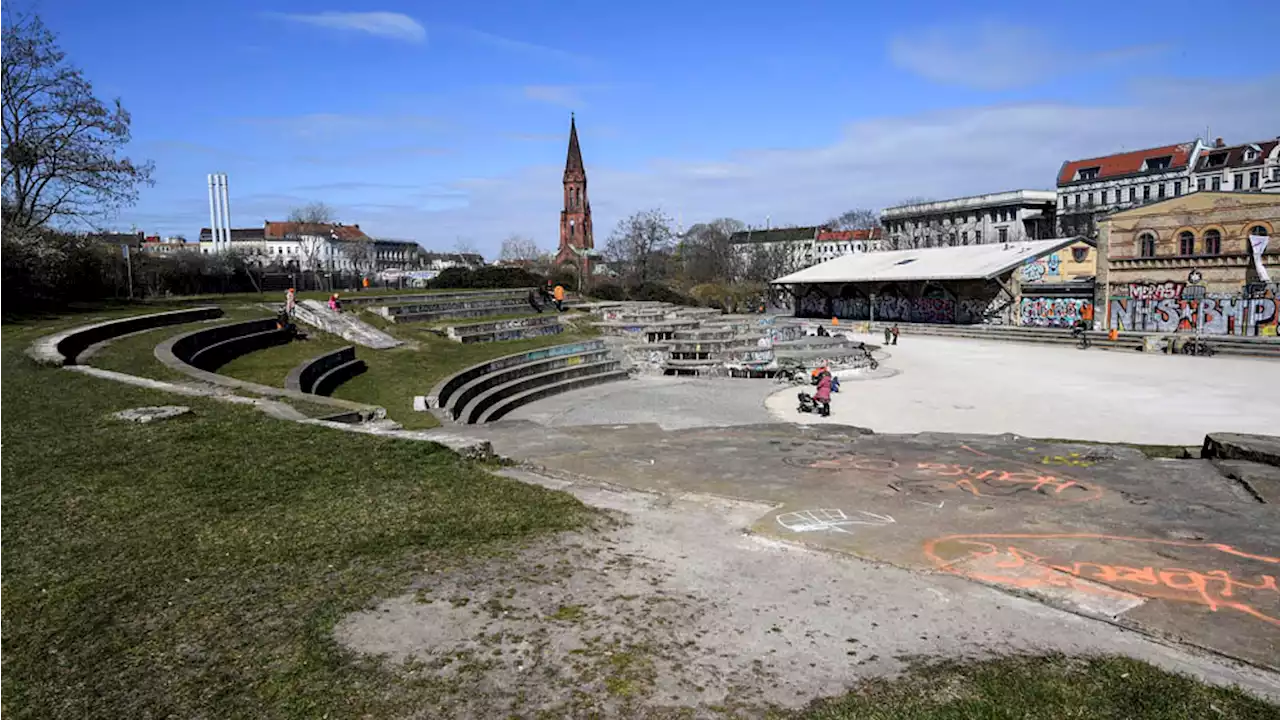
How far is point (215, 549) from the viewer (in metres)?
6.15

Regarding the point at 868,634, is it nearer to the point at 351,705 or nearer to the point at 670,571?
the point at 670,571

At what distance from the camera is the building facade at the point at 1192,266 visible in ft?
112

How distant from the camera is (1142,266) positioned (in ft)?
125

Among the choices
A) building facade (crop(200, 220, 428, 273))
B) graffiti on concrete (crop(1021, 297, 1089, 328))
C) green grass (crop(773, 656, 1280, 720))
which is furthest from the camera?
building facade (crop(200, 220, 428, 273))

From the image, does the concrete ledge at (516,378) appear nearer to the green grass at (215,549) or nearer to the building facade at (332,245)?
the green grass at (215,549)

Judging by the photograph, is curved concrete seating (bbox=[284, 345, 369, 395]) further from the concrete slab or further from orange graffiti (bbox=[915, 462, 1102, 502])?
orange graffiti (bbox=[915, 462, 1102, 502])

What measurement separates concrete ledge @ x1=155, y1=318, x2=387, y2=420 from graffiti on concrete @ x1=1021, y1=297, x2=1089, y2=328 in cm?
4006

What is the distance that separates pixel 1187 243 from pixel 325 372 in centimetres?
4029

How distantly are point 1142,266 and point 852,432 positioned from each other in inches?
1301

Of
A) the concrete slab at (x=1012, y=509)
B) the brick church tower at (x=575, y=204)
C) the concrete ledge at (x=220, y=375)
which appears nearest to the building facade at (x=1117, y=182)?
the brick church tower at (x=575, y=204)

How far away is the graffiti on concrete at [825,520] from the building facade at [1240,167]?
82.2m

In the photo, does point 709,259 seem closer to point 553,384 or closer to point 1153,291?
point 1153,291

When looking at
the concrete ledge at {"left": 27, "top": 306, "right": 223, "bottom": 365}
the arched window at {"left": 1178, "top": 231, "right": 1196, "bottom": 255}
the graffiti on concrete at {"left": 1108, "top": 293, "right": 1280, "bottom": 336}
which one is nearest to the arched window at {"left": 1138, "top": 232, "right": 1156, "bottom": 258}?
the arched window at {"left": 1178, "top": 231, "right": 1196, "bottom": 255}

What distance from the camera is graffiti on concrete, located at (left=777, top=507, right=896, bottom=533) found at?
7.51m
